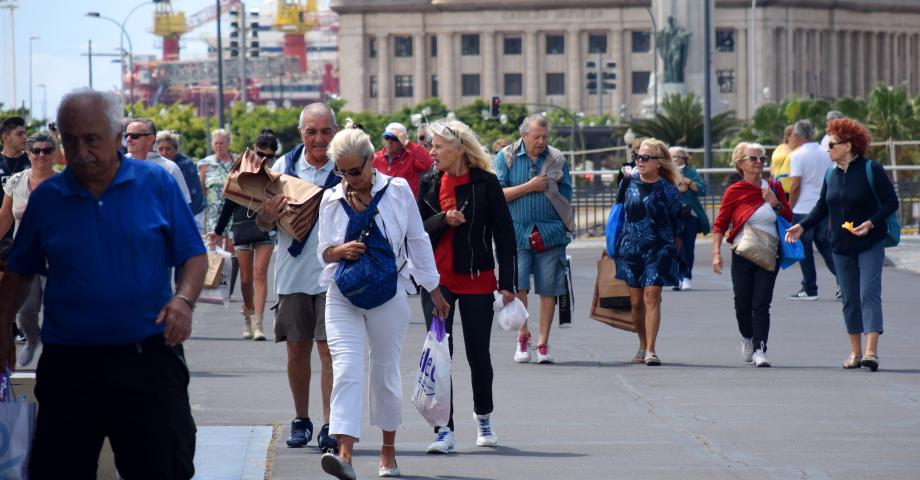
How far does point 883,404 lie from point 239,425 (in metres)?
3.79

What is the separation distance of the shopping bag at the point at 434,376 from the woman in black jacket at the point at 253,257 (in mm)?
4603

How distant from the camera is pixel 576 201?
3581cm

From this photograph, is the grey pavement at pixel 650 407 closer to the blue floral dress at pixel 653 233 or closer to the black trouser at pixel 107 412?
the blue floral dress at pixel 653 233

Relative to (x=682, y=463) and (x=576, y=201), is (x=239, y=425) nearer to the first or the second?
(x=682, y=463)

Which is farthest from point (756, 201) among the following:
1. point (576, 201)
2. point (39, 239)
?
point (576, 201)

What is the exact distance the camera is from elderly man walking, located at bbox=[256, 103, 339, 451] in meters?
8.95

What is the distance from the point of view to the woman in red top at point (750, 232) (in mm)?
12906

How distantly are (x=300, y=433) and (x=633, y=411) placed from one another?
229 centimetres

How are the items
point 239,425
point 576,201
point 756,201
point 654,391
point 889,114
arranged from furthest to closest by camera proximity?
point 889,114 < point 576,201 < point 756,201 < point 654,391 < point 239,425

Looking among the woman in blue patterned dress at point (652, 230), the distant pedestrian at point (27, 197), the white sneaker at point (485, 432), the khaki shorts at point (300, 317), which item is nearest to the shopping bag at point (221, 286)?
the distant pedestrian at point (27, 197)

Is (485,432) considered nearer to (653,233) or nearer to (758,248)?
(653,233)

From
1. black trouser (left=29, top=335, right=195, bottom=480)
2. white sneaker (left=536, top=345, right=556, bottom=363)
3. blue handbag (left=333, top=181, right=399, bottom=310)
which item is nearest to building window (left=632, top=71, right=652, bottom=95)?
white sneaker (left=536, top=345, right=556, bottom=363)

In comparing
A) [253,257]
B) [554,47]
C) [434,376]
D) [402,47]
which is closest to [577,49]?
[554,47]

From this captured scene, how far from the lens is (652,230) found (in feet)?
42.5
